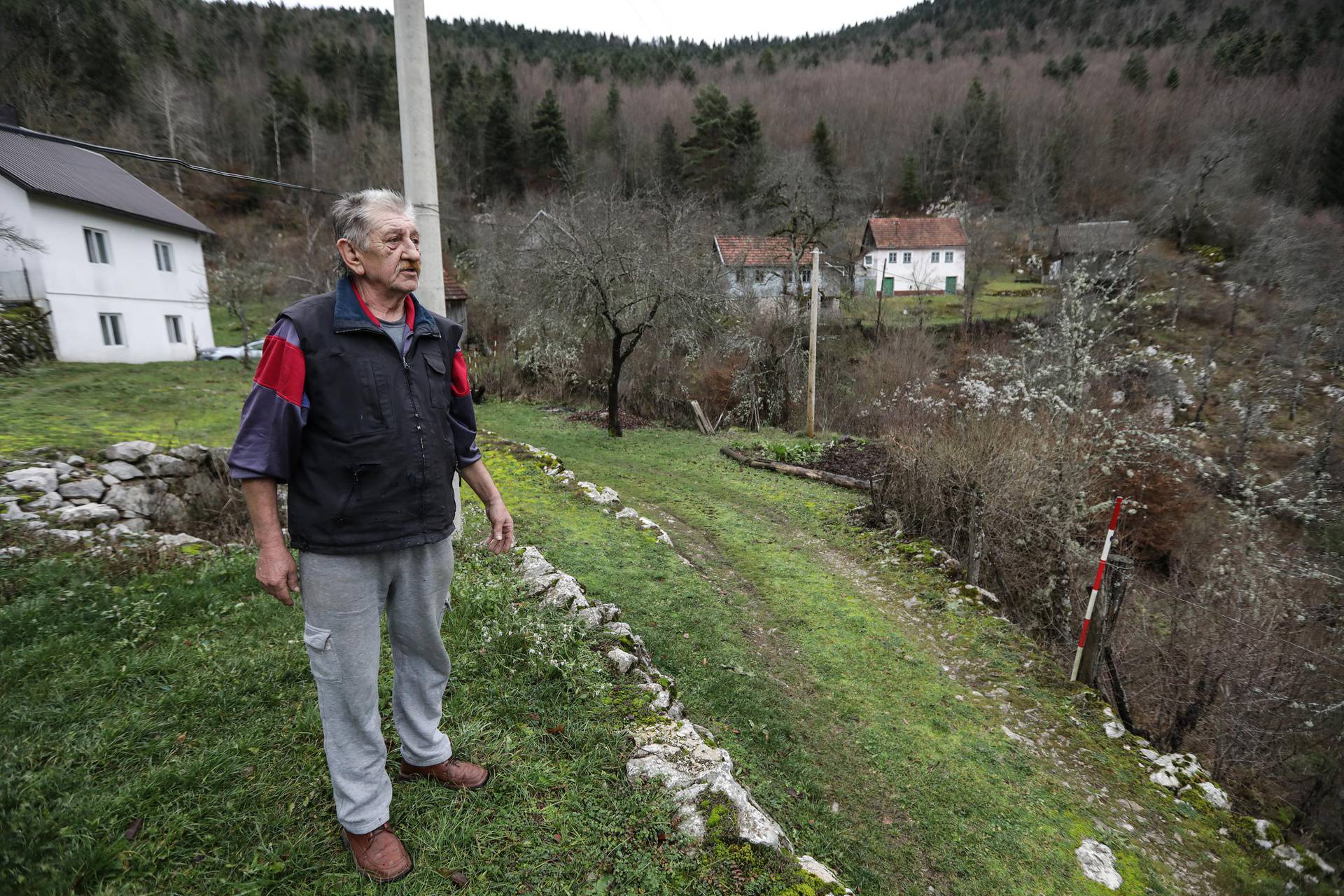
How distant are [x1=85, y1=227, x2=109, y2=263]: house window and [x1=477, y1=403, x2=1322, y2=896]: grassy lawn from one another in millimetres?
20630

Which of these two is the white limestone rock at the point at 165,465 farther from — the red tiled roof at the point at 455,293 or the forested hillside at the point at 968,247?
the red tiled roof at the point at 455,293

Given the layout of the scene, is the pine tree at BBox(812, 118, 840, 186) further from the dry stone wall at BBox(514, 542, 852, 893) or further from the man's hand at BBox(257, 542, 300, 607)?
the man's hand at BBox(257, 542, 300, 607)

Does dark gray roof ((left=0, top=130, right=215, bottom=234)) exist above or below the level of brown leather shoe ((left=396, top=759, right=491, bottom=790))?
above

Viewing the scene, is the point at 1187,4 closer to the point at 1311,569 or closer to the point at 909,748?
the point at 1311,569

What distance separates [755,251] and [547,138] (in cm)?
2580

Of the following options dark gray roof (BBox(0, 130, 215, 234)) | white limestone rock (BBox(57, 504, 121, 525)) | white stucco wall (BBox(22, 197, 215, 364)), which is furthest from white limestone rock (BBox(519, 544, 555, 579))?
white stucco wall (BBox(22, 197, 215, 364))

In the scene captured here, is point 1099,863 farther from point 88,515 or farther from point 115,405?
point 115,405

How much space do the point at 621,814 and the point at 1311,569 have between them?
37.0 feet

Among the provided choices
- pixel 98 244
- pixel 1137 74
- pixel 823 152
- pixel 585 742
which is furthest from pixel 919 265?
pixel 585 742

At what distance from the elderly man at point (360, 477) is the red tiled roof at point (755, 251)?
26.7 metres

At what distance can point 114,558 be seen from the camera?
4.41m

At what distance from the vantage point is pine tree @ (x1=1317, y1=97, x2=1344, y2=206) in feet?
133

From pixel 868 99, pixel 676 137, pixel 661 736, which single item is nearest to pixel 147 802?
pixel 661 736

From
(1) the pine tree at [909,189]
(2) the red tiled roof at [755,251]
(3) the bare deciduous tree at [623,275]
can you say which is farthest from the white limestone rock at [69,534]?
(1) the pine tree at [909,189]
